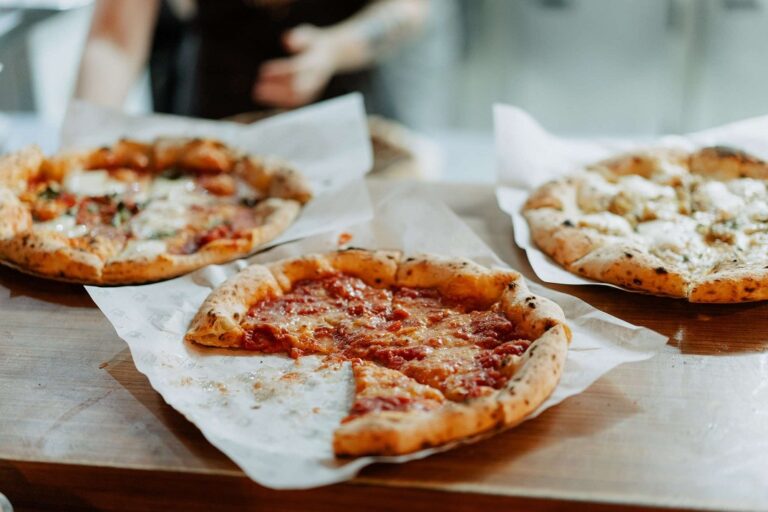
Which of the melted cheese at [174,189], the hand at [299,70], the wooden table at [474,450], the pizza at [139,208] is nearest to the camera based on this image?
the wooden table at [474,450]

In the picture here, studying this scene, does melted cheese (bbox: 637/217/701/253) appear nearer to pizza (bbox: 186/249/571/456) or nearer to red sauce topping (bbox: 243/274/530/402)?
pizza (bbox: 186/249/571/456)

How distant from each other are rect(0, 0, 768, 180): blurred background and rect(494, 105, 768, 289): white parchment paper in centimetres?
235

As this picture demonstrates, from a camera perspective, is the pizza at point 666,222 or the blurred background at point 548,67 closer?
the pizza at point 666,222

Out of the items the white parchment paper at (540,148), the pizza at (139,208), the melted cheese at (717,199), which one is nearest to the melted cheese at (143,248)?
the pizza at (139,208)

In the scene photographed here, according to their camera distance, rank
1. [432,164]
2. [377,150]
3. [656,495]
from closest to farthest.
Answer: [656,495] < [377,150] < [432,164]

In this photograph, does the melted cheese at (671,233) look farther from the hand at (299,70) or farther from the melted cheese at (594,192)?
the hand at (299,70)

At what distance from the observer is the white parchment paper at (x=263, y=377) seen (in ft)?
6.37

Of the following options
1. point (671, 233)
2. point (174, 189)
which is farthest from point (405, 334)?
point (174, 189)

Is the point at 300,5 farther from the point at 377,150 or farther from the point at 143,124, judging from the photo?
the point at 143,124

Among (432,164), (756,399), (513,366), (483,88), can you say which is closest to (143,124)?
(432,164)

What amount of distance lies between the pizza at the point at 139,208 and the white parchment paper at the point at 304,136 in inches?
5.7

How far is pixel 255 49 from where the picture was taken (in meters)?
5.11

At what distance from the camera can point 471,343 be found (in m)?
2.41

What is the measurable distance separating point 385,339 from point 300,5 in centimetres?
317
